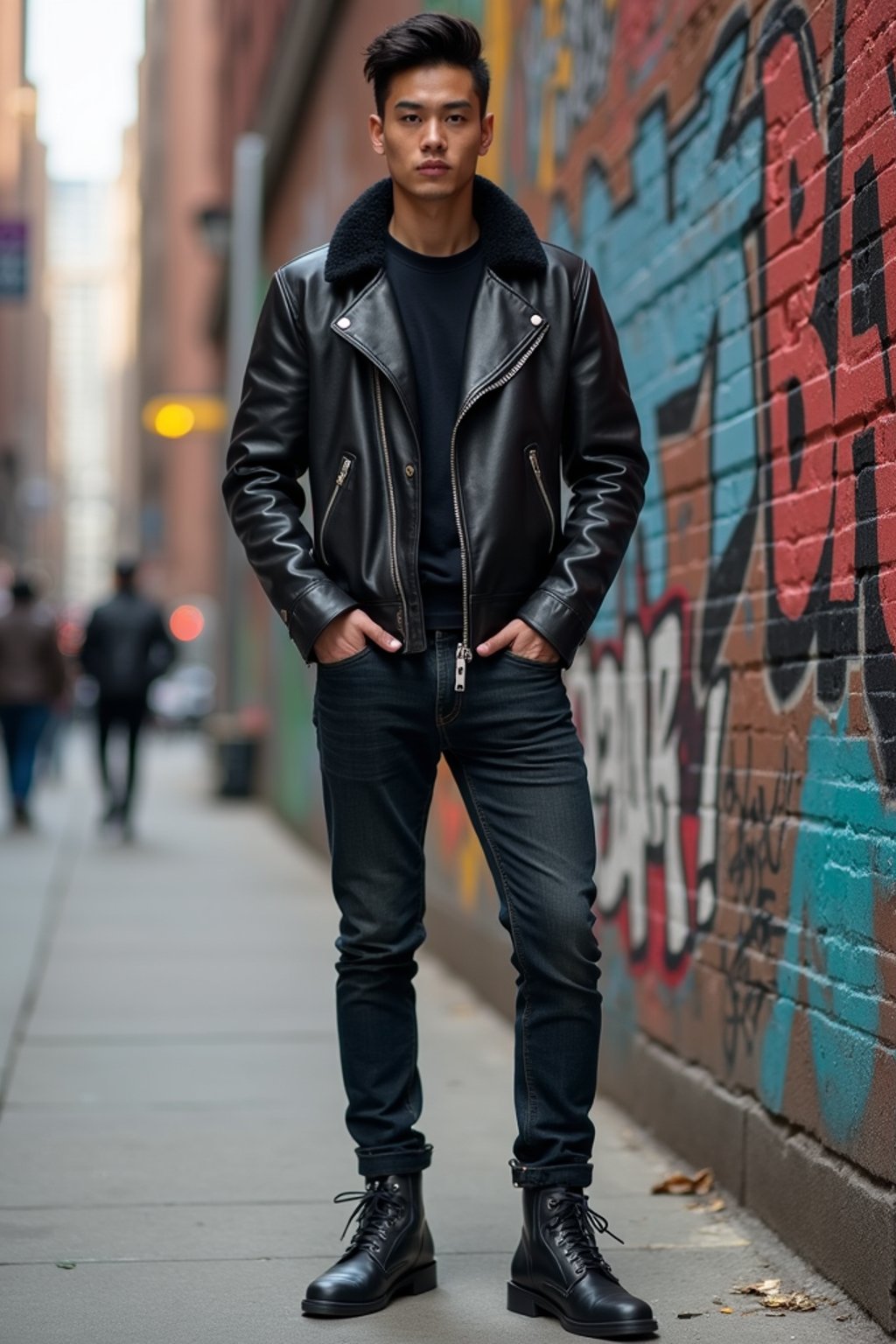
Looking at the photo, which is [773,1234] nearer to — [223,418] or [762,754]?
[762,754]

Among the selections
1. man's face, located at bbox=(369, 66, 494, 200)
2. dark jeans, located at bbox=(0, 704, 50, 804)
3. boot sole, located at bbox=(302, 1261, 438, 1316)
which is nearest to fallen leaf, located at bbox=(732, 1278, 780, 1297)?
boot sole, located at bbox=(302, 1261, 438, 1316)

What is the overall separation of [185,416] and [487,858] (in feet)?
54.3

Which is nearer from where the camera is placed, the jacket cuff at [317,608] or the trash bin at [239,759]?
the jacket cuff at [317,608]

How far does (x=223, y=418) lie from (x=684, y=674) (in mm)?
15284

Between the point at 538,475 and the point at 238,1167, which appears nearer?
the point at 538,475

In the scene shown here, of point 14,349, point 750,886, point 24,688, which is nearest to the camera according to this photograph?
point 750,886

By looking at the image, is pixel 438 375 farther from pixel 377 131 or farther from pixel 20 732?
pixel 20 732

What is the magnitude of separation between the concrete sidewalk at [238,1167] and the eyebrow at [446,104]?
2.18 meters

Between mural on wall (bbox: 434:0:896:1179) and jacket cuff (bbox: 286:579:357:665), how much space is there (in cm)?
98

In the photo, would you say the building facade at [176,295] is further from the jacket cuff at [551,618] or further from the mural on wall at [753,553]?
the jacket cuff at [551,618]

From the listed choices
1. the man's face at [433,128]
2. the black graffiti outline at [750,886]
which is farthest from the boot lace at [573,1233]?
the man's face at [433,128]

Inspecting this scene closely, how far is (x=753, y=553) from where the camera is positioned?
15.2 ft

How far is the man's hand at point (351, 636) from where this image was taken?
3658 mm

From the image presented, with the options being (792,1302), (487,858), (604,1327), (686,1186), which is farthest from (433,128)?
(686,1186)
